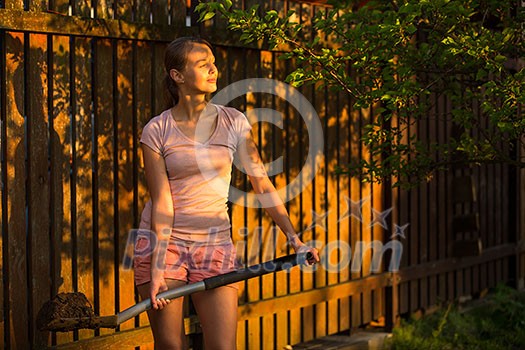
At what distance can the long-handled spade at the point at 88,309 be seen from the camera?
4004 millimetres

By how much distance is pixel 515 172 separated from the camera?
9266mm

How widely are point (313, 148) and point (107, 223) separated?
1872mm

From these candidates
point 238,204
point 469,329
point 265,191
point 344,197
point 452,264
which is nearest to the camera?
point 265,191

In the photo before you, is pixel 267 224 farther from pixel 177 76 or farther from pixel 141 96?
pixel 177 76

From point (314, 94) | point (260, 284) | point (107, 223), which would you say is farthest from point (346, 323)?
point (107, 223)

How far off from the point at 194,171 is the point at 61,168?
4.01 feet

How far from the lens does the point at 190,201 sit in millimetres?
4184

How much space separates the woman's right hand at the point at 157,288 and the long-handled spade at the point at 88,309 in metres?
0.02

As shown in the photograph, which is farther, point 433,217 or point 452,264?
point 452,264

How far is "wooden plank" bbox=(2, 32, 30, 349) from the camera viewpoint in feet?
15.9

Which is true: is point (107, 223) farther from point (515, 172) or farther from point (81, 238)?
point (515, 172)

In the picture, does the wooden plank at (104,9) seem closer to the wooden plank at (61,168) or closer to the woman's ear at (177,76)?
the wooden plank at (61,168)

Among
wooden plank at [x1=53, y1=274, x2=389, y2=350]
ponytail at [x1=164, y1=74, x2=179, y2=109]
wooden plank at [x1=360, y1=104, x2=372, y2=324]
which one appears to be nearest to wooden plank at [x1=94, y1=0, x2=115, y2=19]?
ponytail at [x1=164, y1=74, x2=179, y2=109]

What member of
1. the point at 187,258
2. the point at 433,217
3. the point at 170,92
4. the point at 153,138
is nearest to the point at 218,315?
the point at 187,258
